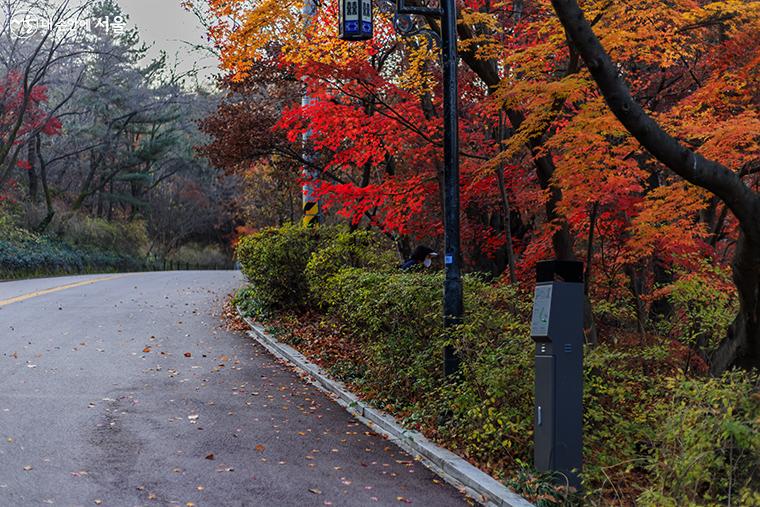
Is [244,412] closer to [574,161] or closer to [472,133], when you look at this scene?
[574,161]

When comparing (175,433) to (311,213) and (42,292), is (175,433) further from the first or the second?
(42,292)

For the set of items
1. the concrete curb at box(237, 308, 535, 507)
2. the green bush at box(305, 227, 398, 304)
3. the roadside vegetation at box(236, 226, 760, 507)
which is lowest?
the concrete curb at box(237, 308, 535, 507)

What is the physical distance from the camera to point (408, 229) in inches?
678

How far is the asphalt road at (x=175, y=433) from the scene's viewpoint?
6.24 metres

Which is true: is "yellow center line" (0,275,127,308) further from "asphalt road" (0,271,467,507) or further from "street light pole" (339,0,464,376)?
"street light pole" (339,0,464,376)

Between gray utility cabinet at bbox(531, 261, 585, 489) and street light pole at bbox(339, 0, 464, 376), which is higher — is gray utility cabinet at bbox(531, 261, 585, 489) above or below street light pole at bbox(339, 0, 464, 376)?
below

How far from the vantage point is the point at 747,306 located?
8.40 metres

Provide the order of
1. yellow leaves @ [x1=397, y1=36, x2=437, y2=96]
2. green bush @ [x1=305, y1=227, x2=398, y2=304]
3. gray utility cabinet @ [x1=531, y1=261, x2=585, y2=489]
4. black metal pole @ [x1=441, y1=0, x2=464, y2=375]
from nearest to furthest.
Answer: gray utility cabinet @ [x1=531, y1=261, x2=585, y2=489], black metal pole @ [x1=441, y1=0, x2=464, y2=375], yellow leaves @ [x1=397, y1=36, x2=437, y2=96], green bush @ [x1=305, y1=227, x2=398, y2=304]

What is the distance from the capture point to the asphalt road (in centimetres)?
624

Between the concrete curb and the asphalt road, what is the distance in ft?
0.51

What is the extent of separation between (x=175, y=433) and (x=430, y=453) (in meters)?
2.58

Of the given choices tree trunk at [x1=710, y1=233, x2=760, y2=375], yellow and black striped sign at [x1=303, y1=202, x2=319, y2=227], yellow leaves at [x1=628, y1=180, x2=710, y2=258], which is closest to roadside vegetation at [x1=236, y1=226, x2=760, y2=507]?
tree trunk at [x1=710, y1=233, x2=760, y2=375]

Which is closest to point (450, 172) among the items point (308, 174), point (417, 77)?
point (417, 77)

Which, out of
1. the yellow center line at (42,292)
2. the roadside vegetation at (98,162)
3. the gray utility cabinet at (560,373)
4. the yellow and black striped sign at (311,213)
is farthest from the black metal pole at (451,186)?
the roadside vegetation at (98,162)
